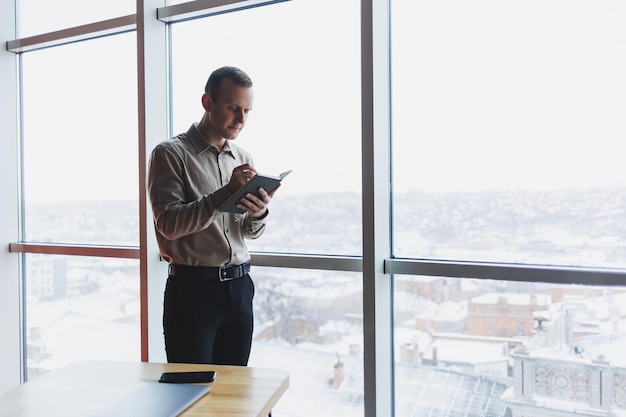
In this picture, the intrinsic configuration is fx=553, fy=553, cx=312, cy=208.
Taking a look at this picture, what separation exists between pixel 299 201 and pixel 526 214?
3.41ft

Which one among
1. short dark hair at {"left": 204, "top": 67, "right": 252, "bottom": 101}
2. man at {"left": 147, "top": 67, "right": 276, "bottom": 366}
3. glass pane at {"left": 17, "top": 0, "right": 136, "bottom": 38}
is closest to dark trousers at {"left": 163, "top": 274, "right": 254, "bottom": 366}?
man at {"left": 147, "top": 67, "right": 276, "bottom": 366}

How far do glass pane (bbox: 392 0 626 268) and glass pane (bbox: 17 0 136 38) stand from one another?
1672mm

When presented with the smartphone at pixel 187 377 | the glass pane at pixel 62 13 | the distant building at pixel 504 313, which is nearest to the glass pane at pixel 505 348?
the distant building at pixel 504 313

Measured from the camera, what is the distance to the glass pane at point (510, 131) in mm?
2141

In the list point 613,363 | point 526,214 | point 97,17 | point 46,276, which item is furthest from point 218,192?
point 46,276

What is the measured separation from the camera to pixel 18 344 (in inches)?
143

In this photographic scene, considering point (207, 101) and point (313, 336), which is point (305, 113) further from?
point (313, 336)

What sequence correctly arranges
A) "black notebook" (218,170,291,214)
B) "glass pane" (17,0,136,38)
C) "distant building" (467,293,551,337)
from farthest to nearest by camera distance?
"glass pane" (17,0,136,38) < "distant building" (467,293,551,337) < "black notebook" (218,170,291,214)

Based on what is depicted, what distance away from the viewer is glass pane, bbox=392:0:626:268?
214cm

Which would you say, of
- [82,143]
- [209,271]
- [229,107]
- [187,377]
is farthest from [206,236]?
[82,143]

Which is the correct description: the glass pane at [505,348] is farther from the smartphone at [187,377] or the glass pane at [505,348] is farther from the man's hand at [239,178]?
the smartphone at [187,377]

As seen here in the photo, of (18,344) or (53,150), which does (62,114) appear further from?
(18,344)

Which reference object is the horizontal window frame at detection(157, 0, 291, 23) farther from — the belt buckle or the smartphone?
the smartphone

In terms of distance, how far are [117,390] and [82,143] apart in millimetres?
2360
